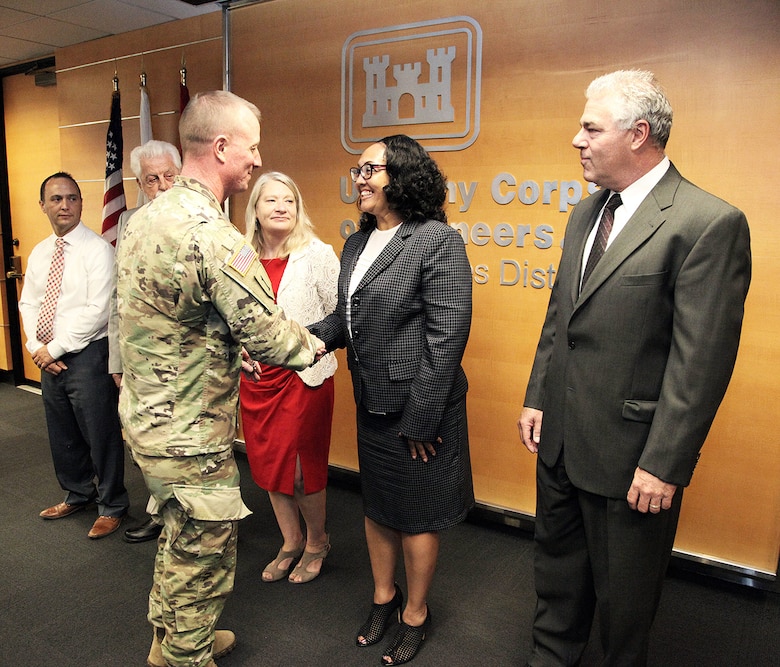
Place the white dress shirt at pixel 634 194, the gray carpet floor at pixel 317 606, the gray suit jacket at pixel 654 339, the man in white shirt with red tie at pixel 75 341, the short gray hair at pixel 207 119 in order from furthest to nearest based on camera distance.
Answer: the man in white shirt with red tie at pixel 75 341 → the gray carpet floor at pixel 317 606 → the short gray hair at pixel 207 119 → the white dress shirt at pixel 634 194 → the gray suit jacket at pixel 654 339

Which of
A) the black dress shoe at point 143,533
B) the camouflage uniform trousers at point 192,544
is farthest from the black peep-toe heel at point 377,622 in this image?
the black dress shoe at point 143,533

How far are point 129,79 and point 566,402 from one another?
4.19 m

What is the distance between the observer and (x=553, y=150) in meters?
2.95

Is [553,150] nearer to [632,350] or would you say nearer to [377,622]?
[632,350]

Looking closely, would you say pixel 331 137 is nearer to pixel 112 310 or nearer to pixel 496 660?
pixel 112 310

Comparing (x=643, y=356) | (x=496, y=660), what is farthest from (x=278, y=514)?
(x=643, y=356)

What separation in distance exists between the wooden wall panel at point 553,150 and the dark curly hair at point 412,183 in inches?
39.8

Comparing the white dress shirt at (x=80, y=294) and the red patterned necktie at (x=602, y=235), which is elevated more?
the red patterned necktie at (x=602, y=235)

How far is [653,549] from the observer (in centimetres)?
178

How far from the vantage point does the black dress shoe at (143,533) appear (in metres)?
3.17

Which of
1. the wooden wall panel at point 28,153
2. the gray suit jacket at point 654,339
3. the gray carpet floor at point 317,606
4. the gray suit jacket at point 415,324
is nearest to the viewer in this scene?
the gray suit jacket at point 654,339

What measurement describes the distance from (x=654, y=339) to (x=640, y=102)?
635mm

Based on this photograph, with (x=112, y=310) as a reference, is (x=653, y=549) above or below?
below

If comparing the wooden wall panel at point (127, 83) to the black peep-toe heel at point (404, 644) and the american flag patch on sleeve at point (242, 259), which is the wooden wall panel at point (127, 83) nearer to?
the american flag patch on sleeve at point (242, 259)
